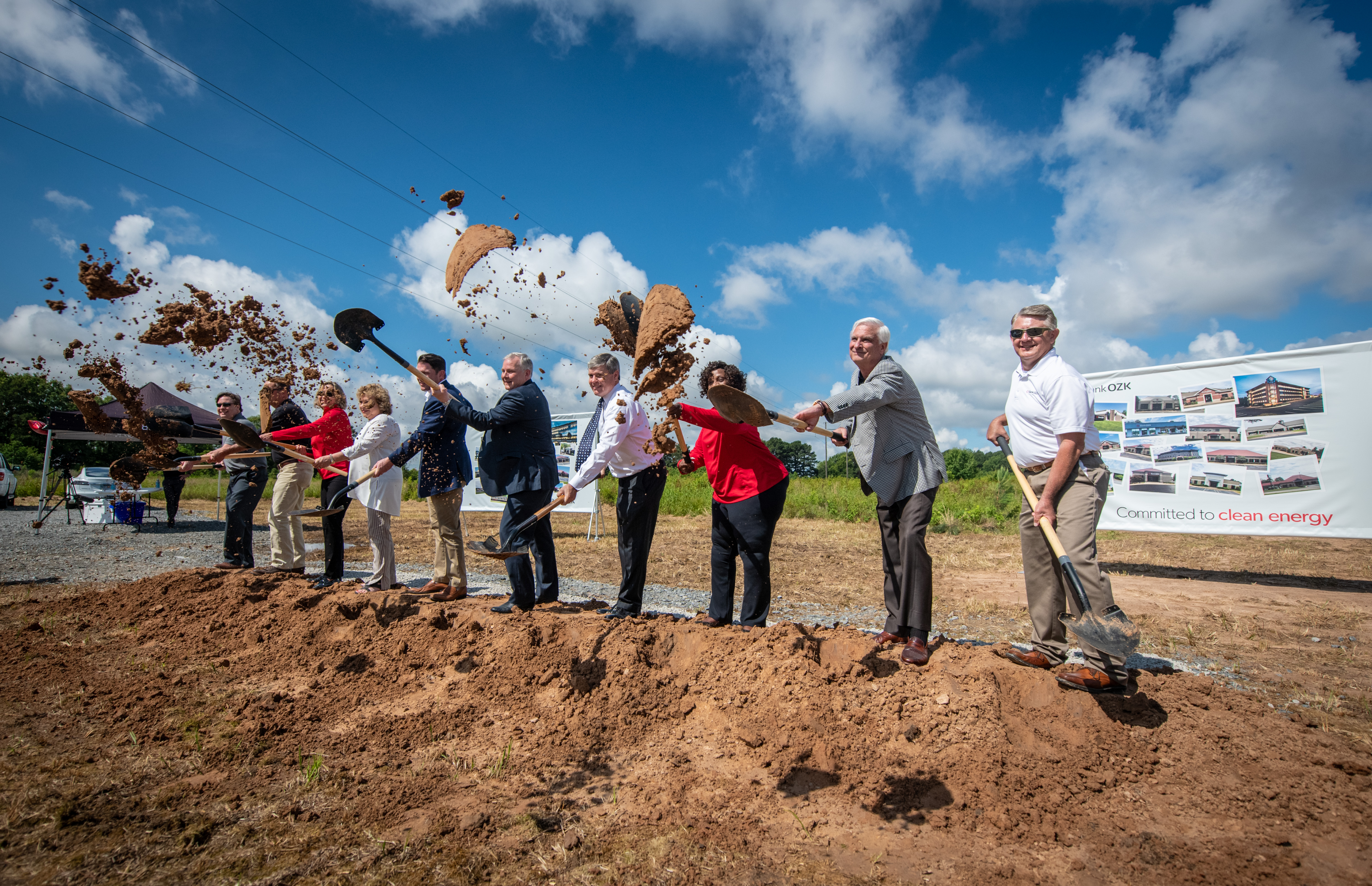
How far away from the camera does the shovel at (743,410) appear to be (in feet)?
11.1

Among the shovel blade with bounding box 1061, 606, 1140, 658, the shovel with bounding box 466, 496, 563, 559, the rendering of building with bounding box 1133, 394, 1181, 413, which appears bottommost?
the shovel blade with bounding box 1061, 606, 1140, 658

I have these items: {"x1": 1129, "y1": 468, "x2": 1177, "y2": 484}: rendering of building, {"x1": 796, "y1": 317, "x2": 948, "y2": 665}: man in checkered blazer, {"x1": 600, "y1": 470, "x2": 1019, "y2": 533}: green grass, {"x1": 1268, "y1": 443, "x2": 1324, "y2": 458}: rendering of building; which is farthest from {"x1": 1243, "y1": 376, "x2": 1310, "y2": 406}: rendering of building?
{"x1": 796, "y1": 317, "x2": 948, "y2": 665}: man in checkered blazer

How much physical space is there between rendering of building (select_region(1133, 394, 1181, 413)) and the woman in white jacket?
30.7 ft

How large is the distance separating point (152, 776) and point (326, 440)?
11.4ft

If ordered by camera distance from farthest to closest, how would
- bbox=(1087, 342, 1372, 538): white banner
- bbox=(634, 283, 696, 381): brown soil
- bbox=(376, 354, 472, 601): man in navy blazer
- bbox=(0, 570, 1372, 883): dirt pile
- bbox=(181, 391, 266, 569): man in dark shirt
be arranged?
bbox=(1087, 342, 1372, 538): white banner, bbox=(181, 391, 266, 569): man in dark shirt, bbox=(376, 354, 472, 601): man in navy blazer, bbox=(634, 283, 696, 381): brown soil, bbox=(0, 570, 1372, 883): dirt pile

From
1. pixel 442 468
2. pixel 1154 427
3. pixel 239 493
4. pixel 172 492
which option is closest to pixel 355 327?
pixel 442 468

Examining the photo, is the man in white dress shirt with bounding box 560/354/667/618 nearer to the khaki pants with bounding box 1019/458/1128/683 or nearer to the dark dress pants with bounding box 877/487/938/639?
the dark dress pants with bounding box 877/487/938/639

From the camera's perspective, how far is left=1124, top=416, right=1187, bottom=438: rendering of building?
8336 millimetres

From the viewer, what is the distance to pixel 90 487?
14227 millimetres

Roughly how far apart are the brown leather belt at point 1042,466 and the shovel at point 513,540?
276 centimetres

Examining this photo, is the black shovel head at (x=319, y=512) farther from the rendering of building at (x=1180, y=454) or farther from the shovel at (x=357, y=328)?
the rendering of building at (x=1180, y=454)

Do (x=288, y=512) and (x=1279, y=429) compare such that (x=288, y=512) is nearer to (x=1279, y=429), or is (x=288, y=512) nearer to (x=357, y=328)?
(x=357, y=328)

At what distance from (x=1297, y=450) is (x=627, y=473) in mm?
8686

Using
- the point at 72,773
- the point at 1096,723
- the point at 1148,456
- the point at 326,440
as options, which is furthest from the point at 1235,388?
the point at 72,773
